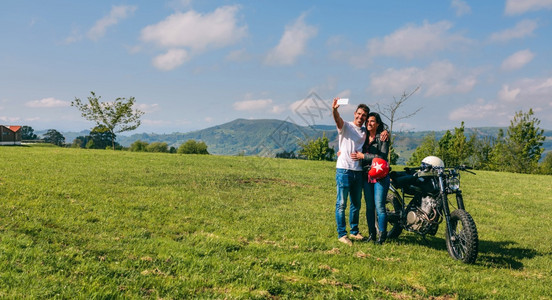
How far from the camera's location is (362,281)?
5391 millimetres

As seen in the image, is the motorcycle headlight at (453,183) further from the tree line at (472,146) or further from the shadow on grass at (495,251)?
the tree line at (472,146)

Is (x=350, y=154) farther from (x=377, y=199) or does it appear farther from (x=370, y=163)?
(x=377, y=199)

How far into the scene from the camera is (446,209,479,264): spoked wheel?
641 cm

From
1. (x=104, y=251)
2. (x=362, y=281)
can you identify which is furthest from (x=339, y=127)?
(x=104, y=251)

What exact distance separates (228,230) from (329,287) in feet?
11.6

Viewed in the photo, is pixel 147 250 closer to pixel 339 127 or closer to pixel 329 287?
pixel 329 287

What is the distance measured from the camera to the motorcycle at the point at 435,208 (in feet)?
22.0

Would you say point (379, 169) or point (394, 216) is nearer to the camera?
point (379, 169)

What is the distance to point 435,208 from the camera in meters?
7.27

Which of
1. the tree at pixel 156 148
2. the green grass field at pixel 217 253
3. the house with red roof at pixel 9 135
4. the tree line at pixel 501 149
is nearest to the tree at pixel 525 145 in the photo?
the tree line at pixel 501 149

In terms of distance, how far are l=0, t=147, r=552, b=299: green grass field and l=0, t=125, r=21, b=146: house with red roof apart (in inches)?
4804

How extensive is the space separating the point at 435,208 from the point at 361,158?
192 cm

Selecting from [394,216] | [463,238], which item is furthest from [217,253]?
[463,238]

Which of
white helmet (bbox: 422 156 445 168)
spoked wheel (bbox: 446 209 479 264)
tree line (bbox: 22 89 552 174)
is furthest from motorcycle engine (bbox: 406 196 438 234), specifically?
tree line (bbox: 22 89 552 174)
